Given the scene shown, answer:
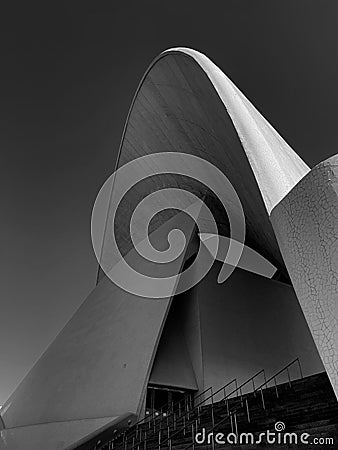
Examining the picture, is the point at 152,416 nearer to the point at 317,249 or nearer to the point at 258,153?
the point at 258,153

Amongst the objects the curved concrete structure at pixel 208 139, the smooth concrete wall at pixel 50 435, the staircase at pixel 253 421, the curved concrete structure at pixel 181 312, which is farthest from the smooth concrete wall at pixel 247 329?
the smooth concrete wall at pixel 50 435

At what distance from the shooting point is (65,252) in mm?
19781

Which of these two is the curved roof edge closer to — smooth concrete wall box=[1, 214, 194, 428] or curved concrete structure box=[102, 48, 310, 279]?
curved concrete structure box=[102, 48, 310, 279]

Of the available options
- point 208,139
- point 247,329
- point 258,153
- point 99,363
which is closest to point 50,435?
point 99,363

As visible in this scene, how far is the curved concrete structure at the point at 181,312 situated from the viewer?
344 inches

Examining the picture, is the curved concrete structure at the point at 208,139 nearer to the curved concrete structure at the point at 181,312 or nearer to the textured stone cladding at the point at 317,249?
the curved concrete structure at the point at 181,312

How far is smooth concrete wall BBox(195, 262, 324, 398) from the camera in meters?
12.3

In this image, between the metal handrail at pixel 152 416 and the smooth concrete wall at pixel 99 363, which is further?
the smooth concrete wall at pixel 99 363

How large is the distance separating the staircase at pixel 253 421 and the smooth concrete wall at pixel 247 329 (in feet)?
9.20

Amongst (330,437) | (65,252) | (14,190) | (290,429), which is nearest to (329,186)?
(330,437)

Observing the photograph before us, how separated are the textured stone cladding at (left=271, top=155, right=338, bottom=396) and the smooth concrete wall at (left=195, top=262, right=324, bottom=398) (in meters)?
8.65

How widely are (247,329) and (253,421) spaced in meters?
6.56

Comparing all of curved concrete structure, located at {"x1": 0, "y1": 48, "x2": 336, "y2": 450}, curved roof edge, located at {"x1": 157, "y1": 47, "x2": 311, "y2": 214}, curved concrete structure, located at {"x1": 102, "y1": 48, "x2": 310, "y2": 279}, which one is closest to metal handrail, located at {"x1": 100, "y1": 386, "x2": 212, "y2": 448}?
curved concrete structure, located at {"x1": 0, "y1": 48, "x2": 336, "y2": 450}

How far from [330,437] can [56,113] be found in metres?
14.4
